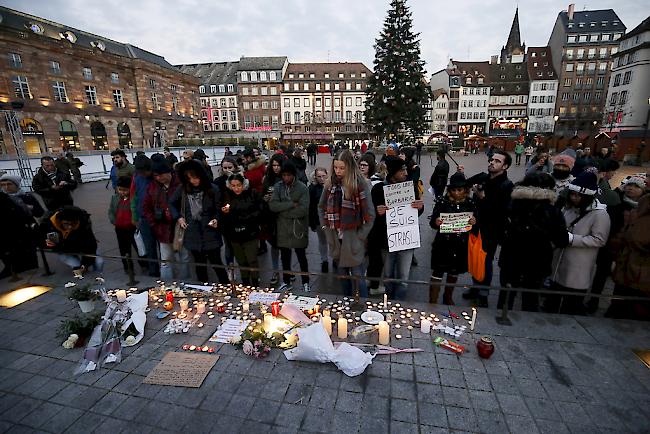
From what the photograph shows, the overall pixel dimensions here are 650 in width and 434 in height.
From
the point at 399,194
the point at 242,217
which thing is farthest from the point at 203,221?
the point at 399,194

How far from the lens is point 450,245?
14.8 ft

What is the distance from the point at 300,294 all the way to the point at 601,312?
4.56 metres

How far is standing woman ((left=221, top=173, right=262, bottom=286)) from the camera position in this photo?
16.6 feet

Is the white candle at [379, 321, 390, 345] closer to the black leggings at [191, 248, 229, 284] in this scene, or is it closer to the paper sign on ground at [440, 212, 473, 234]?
the paper sign on ground at [440, 212, 473, 234]

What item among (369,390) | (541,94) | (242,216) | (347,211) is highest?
(541,94)

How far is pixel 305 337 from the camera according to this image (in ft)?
11.5

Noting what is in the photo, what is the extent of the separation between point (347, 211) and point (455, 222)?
1538mm

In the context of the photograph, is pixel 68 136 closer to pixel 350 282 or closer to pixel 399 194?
pixel 350 282

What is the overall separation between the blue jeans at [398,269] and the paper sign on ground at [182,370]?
2.84 meters

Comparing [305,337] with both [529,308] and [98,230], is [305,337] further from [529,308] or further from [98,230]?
[98,230]

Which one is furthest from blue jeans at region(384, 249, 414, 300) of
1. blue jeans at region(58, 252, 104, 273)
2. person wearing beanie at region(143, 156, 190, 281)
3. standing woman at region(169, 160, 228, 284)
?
blue jeans at region(58, 252, 104, 273)

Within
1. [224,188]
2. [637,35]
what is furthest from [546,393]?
[637,35]

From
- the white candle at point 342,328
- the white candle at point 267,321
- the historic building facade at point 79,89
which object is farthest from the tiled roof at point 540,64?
the white candle at point 267,321

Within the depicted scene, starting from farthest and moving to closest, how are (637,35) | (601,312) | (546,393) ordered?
(637,35)
(601,312)
(546,393)
